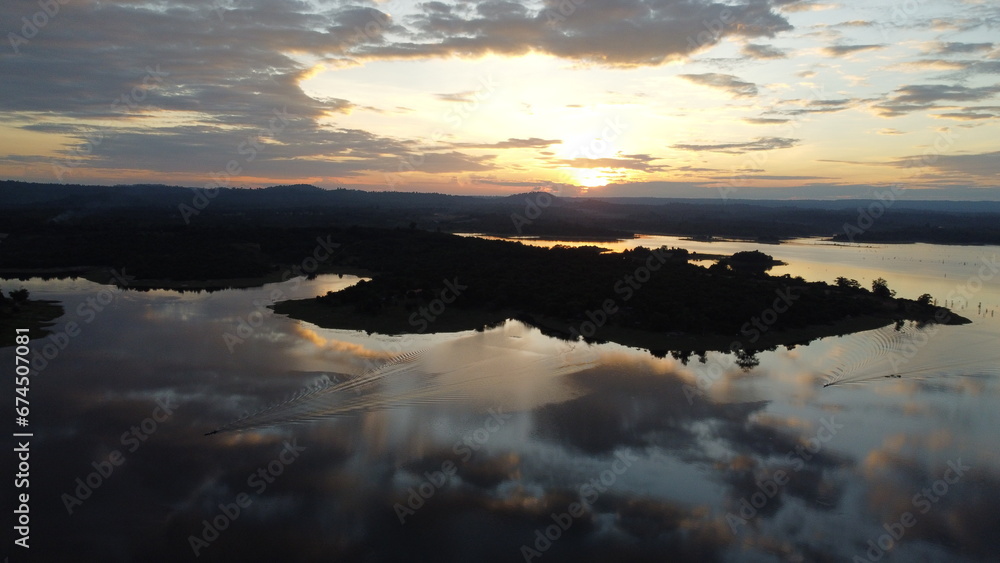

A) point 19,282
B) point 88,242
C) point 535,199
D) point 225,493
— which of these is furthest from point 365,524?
point 535,199

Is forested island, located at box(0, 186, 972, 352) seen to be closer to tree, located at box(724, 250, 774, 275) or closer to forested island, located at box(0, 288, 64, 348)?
tree, located at box(724, 250, 774, 275)

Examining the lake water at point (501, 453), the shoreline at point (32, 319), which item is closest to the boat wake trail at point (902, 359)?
the lake water at point (501, 453)

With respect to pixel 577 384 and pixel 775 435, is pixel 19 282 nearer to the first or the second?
pixel 577 384

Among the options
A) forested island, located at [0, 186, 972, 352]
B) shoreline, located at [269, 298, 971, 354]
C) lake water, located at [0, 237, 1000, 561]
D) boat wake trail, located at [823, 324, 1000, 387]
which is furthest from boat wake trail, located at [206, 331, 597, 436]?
boat wake trail, located at [823, 324, 1000, 387]

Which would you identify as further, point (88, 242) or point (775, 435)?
point (88, 242)

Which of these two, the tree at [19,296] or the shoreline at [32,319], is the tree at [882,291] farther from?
the tree at [19,296]

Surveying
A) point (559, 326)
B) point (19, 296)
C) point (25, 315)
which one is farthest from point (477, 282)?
point (19, 296)

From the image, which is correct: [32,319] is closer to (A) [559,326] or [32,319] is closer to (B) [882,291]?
(A) [559,326]

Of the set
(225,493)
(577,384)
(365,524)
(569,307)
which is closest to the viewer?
(365,524)
